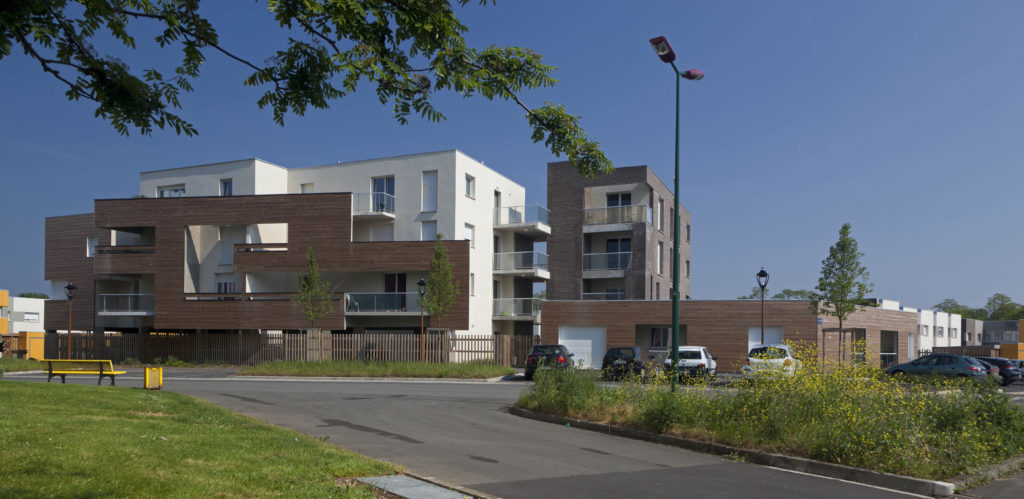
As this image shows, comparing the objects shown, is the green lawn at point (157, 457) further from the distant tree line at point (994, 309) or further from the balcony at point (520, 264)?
the distant tree line at point (994, 309)

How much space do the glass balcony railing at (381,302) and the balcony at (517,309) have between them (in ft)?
18.9

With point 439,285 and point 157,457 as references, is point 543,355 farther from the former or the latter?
point 157,457

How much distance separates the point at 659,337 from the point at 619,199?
9.39m

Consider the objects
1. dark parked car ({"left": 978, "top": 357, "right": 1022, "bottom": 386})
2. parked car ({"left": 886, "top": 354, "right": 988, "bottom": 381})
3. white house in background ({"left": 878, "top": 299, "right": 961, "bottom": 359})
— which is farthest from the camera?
white house in background ({"left": 878, "top": 299, "right": 961, "bottom": 359})

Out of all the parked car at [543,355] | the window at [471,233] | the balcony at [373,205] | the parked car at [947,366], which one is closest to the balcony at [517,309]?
the window at [471,233]

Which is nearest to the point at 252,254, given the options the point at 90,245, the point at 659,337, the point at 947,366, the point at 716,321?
→ the point at 90,245

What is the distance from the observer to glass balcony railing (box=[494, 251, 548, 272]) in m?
42.1

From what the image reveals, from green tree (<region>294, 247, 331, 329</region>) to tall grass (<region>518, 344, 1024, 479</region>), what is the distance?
23110mm

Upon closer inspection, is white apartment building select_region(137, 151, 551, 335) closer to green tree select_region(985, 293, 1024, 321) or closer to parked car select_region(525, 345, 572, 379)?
parked car select_region(525, 345, 572, 379)

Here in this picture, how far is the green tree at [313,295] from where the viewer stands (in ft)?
114

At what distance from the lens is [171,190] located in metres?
44.3

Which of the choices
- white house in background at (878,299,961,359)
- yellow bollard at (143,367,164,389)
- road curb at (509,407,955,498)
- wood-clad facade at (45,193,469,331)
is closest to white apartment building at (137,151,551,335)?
wood-clad facade at (45,193,469,331)

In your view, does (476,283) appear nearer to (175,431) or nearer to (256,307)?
(256,307)

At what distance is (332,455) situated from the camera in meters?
9.34
